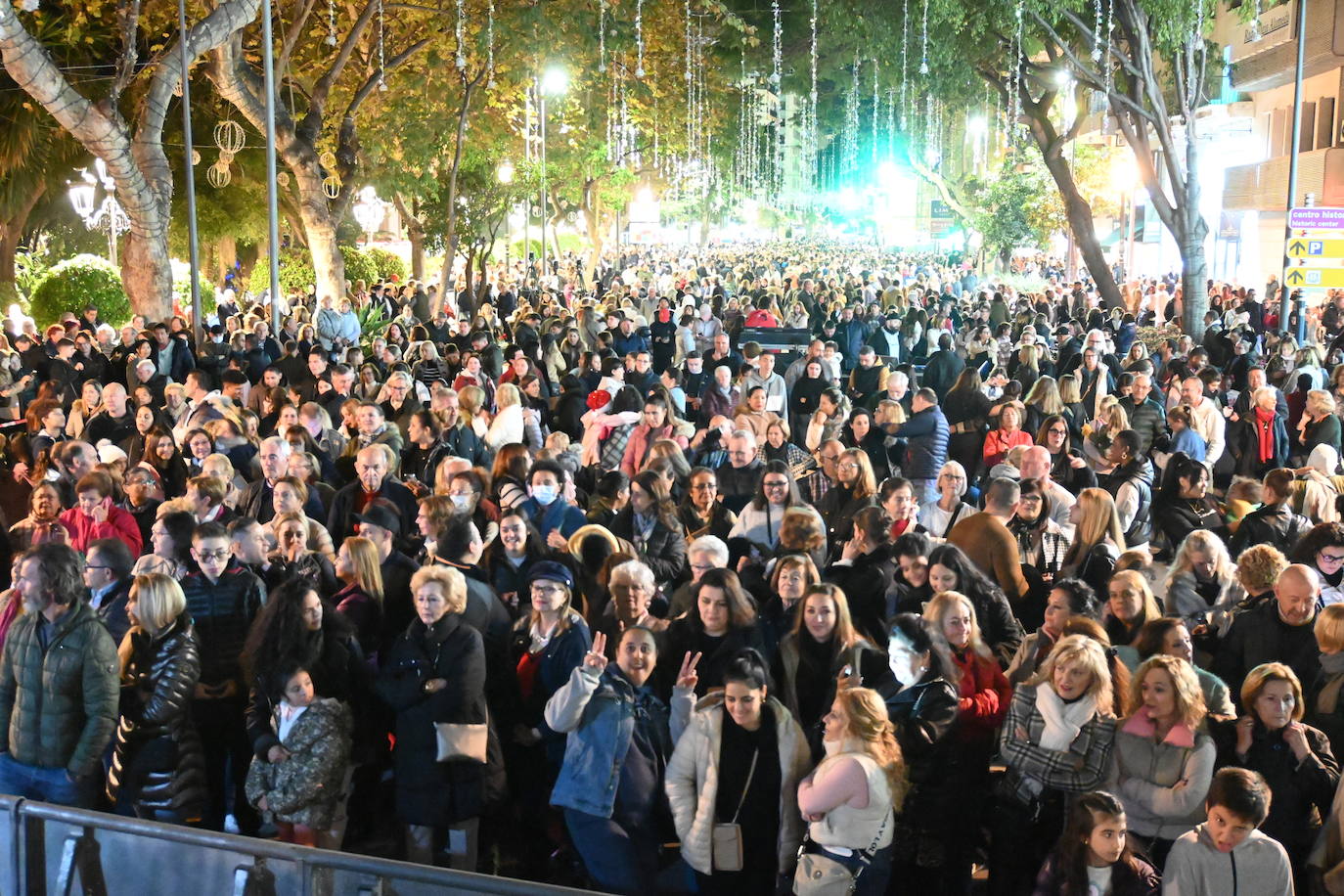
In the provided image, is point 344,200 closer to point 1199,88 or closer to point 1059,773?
point 1199,88

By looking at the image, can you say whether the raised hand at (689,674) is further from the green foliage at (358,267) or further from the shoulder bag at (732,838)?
the green foliage at (358,267)

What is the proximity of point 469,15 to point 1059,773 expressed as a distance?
25985mm

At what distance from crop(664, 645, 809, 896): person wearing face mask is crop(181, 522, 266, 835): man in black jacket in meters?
2.16

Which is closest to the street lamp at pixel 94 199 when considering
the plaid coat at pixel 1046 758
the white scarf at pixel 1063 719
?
the plaid coat at pixel 1046 758

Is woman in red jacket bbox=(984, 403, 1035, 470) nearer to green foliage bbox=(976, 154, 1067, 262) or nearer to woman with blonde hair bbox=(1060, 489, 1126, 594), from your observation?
woman with blonde hair bbox=(1060, 489, 1126, 594)

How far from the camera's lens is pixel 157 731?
6.36m

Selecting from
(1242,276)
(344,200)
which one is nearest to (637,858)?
(344,200)

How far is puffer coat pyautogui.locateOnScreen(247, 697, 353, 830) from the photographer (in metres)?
6.07

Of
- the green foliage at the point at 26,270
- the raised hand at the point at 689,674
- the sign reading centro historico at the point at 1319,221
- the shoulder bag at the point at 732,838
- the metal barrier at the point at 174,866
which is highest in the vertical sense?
the sign reading centro historico at the point at 1319,221

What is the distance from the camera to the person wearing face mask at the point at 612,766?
5.94 m

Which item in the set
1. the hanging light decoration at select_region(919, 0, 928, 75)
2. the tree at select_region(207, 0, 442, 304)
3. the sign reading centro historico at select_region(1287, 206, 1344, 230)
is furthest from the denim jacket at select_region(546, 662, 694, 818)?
the hanging light decoration at select_region(919, 0, 928, 75)

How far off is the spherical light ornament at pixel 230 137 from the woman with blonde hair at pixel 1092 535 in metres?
19.3

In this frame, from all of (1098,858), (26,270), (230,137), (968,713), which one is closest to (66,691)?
(968,713)

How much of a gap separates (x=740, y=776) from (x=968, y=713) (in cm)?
100
